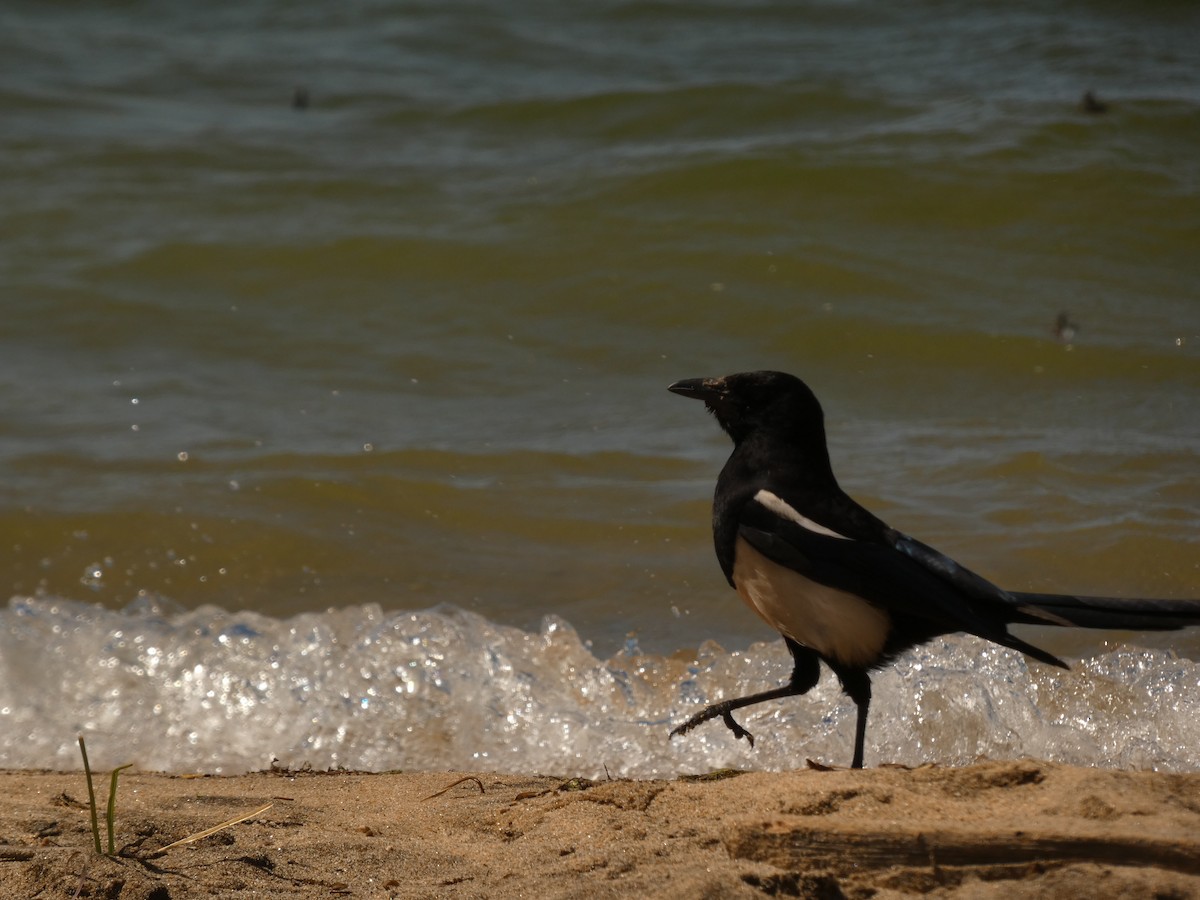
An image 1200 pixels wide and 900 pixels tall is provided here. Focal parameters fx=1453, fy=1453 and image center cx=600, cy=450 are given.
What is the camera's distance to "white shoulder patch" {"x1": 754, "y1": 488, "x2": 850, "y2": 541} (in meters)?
3.13

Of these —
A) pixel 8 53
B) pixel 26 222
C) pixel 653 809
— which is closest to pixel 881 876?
pixel 653 809

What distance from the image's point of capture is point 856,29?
12.4m

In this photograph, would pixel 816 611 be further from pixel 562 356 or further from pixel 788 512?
pixel 562 356

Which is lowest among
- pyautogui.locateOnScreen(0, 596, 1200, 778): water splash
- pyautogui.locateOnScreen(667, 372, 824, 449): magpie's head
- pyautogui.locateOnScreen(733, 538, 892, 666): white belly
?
pyautogui.locateOnScreen(0, 596, 1200, 778): water splash

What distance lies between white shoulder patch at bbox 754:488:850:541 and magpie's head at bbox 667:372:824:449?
186 millimetres

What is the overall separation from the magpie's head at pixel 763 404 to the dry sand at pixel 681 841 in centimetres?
81

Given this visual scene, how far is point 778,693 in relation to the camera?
337 cm

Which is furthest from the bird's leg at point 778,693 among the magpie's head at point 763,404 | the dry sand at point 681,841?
the magpie's head at point 763,404

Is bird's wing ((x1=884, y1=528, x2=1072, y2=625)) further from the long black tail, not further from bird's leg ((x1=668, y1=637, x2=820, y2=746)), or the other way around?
bird's leg ((x1=668, y1=637, x2=820, y2=746))

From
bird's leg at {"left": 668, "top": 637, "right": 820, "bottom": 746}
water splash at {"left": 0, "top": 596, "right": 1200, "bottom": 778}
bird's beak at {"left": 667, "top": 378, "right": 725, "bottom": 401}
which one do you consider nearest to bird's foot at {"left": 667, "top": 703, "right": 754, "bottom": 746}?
bird's leg at {"left": 668, "top": 637, "right": 820, "bottom": 746}

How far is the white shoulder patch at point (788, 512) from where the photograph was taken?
123 inches

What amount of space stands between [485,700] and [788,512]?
1.32m

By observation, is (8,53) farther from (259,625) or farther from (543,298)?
(259,625)

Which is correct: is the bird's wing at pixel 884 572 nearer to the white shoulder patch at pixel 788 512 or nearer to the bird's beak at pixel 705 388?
the white shoulder patch at pixel 788 512
